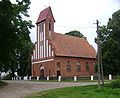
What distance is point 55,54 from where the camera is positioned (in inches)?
2785

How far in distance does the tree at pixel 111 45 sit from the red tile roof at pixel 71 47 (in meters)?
15.5

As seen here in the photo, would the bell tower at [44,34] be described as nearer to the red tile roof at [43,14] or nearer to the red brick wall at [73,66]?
the red tile roof at [43,14]

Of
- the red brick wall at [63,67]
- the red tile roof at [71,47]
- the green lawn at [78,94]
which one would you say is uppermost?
the red tile roof at [71,47]

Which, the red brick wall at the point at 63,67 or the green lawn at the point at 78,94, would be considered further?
the red brick wall at the point at 63,67

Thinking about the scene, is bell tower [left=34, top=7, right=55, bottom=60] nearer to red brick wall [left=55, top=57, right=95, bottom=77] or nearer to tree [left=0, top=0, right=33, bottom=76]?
red brick wall [left=55, top=57, right=95, bottom=77]

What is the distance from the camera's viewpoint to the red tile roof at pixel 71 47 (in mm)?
73250

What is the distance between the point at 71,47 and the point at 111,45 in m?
20.5

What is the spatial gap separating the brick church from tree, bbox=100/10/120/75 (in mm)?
15168

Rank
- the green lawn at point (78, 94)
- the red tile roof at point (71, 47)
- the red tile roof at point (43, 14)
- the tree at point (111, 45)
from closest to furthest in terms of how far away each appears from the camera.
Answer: the green lawn at point (78, 94) → the tree at point (111, 45) → the red tile roof at point (71, 47) → the red tile roof at point (43, 14)

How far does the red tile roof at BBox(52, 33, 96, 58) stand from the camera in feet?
240

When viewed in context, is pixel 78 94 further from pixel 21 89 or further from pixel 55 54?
pixel 55 54

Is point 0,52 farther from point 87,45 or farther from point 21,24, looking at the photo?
point 87,45

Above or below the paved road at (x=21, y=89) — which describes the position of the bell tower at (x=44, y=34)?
above

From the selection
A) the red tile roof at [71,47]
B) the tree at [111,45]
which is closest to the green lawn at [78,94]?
the tree at [111,45]
